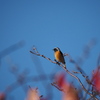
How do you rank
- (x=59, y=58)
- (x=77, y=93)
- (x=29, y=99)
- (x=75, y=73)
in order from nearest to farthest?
(x=77, y=93) < (x=29, y=99) < (x=75, y=73) < (x=59, y=58)

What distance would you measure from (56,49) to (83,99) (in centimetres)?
854

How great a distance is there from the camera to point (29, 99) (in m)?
A: 1.58

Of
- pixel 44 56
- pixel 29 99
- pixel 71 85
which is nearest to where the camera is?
pixel 71 85

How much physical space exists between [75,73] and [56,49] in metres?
7.03

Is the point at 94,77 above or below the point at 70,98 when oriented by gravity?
above

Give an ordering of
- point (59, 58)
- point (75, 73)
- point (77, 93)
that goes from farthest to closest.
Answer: point (59, 58) → point (75, 73) → point (77, 93)

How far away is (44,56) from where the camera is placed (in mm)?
3748

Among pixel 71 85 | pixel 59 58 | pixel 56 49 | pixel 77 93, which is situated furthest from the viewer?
pixel 56 49

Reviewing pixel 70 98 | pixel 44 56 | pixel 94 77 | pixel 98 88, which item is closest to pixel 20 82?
pixel 70 98

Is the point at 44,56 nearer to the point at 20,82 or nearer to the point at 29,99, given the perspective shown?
the point at 29,99

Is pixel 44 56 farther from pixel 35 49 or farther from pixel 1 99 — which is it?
pixel 1 99

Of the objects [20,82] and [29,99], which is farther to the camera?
[29,99]

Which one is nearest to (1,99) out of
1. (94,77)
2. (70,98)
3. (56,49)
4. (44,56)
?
(70,98)

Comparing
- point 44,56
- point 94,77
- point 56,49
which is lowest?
point 94,77
